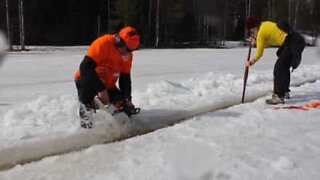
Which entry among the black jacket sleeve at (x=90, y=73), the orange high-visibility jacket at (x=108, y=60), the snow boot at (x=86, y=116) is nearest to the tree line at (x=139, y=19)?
the orange high-visibility jacket at (x=108, y=60)

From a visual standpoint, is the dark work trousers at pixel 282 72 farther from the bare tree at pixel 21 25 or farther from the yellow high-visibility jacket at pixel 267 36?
the bare tree at pixel 21 25

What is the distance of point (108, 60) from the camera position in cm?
636

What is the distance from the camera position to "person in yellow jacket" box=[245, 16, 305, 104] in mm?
8430

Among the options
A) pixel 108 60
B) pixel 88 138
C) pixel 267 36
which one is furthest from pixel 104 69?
pixel 267 36

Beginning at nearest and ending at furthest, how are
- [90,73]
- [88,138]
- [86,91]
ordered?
[88,138] → [90,73] → [86,91]

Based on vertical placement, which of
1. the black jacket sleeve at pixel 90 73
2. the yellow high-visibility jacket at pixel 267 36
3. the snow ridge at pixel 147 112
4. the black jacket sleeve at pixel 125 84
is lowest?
the snow ridge at pixel 147 112

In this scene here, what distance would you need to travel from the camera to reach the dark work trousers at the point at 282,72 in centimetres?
855

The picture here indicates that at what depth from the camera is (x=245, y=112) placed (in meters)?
7.42

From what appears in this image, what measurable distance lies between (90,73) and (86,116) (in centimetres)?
65

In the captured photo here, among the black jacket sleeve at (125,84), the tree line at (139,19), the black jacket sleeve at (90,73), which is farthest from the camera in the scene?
the tree line at (139,19)

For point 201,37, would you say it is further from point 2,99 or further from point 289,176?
point 289,176

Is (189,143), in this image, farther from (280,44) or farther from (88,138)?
(280,44)

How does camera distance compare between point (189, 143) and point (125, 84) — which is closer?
point (189, 143)

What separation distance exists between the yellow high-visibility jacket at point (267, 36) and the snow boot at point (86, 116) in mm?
3454
